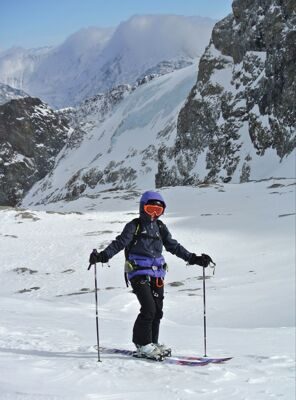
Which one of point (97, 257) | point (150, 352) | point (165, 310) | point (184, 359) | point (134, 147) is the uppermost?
point (134, 147)

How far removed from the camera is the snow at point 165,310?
261 inches

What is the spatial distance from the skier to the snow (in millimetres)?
359

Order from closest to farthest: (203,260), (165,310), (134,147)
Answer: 1. (203,260)
2. (165,310)
3. (134,147)

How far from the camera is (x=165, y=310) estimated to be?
15664 mm

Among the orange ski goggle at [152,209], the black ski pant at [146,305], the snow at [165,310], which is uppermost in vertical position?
the orange ski goggle at [152,209]

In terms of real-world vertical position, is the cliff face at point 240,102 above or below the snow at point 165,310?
above

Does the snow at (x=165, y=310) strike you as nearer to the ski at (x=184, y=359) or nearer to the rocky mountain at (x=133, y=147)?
the ski at (x=184, y=359)

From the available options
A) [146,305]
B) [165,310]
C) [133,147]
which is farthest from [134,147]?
[146,305]

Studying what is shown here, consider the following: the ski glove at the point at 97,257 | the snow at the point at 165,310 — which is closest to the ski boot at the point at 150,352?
the snow at the point at 165,310

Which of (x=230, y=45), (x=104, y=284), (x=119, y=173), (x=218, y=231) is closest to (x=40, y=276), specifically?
(x=104, y=284)

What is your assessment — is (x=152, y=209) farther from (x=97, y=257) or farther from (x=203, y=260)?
(x=203, y=260)

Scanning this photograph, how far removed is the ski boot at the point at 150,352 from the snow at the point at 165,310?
183 millimetres

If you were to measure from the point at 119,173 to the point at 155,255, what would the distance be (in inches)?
6104

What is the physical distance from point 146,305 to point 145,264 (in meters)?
0.56
